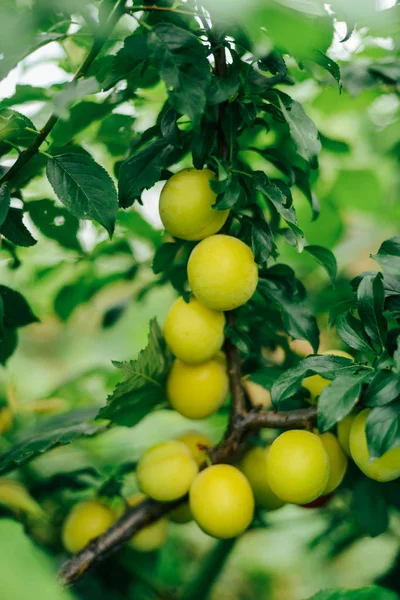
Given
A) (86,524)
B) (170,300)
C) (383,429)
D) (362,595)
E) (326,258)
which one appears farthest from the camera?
(170,300)

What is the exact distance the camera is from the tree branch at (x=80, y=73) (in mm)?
521

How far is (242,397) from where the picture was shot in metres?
0.70

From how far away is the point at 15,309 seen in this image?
28.8 inches

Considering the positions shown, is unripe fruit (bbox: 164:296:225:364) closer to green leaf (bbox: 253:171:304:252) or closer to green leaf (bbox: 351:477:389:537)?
green leaf (bbox: 253:171:304:252)

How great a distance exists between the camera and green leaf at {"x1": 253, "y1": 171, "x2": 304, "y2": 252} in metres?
0.55

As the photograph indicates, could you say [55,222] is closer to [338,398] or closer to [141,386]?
[141,386]

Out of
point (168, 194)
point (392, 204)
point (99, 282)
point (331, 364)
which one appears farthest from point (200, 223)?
point (392, 204)

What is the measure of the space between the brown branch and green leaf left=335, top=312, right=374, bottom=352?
10cm

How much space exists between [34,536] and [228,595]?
52cm

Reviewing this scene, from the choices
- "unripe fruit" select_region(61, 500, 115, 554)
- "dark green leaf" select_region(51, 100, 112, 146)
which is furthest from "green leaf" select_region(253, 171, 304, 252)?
"unripe fruit" select_region(61, 500, 115, 554)

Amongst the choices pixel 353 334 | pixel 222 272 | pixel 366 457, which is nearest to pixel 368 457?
pixel 366 457

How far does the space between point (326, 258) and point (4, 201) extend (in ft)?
1.18

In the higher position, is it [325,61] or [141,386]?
[325,61]

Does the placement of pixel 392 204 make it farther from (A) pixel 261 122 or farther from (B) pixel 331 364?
(B) pixel 331 364
